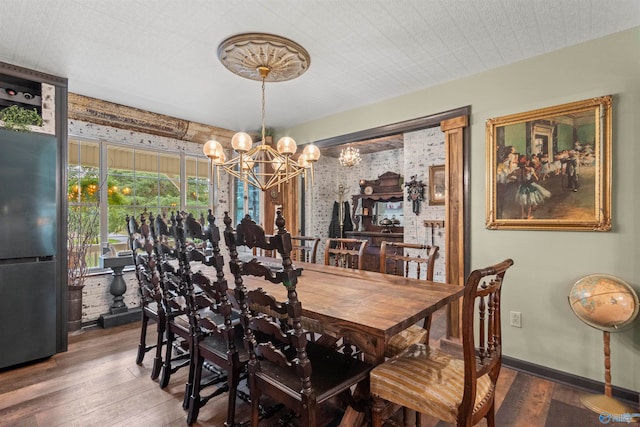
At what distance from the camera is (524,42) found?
94.5 inches

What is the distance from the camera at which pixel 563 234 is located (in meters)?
2.46

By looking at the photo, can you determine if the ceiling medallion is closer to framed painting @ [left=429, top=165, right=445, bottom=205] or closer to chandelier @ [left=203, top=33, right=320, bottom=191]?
chandelier @ [left=203, top=33, right=320, bottom=191]

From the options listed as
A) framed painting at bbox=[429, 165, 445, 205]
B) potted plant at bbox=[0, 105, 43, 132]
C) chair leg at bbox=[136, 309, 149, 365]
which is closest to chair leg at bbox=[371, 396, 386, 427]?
chair leg at bbox=[136, 309, 149, 365]

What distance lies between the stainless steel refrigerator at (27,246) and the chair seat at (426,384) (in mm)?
3036

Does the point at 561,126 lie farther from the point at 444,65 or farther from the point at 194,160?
the point at 194,160

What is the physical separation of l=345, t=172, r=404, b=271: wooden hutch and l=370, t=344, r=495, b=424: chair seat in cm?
434

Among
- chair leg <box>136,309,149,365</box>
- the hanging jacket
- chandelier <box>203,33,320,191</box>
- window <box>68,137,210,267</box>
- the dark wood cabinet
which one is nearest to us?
chandelier <box>203,33,320,191</box>

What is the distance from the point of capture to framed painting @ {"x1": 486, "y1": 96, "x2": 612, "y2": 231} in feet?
7.52

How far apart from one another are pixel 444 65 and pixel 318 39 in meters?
1.21

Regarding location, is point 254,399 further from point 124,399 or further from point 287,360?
point 124,399

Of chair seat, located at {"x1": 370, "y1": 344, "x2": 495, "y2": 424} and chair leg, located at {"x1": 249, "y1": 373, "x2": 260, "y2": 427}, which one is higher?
chair seat, located at {"x1": 370, "y1": 344, "x2": 495, "y2": 424}

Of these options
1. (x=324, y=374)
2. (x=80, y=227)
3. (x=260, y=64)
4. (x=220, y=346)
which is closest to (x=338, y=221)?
(x=80, y=227)

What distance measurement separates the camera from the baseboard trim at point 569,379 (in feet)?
7.16

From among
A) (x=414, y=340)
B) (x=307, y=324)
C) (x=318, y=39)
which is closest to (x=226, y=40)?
(x=318, y=39)
